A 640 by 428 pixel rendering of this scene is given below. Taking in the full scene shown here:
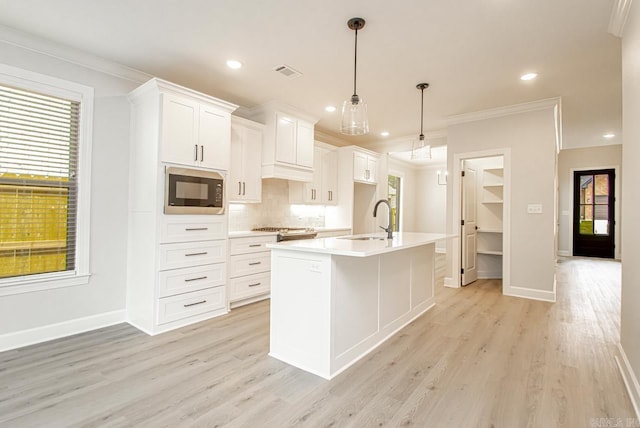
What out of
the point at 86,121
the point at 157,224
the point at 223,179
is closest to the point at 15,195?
the point at 86,121

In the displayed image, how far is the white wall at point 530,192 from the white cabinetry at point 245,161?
3.34m

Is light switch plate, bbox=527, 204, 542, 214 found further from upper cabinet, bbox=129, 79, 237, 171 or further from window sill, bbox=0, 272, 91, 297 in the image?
window sill, bbox=0, 272, 91, 297

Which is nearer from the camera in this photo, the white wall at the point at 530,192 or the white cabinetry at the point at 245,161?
the white cabinetry at the point at 245,161

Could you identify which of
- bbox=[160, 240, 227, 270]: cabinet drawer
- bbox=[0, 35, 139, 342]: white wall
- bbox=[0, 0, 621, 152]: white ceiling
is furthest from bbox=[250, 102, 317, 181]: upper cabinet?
bbox=[0, 35, 139, 342]: white wall

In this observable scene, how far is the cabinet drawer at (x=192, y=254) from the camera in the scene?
3107 mm

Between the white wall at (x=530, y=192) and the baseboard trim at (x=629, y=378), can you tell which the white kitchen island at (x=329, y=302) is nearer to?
the baseboard trim at (x=629, y=378)

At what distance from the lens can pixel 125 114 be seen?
11.1 feet

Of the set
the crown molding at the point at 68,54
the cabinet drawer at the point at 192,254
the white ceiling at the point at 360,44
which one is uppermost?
the white ceiling at the point at 360,44

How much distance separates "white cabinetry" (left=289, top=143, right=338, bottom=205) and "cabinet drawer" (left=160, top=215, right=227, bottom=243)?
1713 millimetres

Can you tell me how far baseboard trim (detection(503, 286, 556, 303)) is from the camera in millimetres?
4217

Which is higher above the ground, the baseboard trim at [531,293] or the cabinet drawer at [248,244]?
the cabinet drawer at [248,244]

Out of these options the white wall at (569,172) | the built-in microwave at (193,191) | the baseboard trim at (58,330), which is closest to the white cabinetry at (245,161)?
the built-in microwave at (193,191)

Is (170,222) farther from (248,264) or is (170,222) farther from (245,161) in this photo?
(245,161)

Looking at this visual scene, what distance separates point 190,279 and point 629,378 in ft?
11.9
